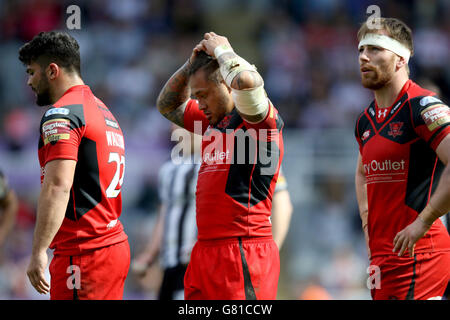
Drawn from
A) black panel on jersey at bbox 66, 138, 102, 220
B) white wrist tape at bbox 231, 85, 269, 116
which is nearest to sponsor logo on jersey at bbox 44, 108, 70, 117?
black panel on jersey at bbox 66, 138, 102, 220

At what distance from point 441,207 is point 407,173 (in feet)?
1.47

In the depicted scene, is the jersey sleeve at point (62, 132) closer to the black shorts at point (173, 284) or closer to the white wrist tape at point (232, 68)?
the white wrist tape at point (232, 68)

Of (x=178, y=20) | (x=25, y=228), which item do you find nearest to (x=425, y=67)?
(x=178, y=20)

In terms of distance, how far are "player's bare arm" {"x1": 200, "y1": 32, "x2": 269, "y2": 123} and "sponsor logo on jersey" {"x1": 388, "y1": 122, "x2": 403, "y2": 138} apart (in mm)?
1062

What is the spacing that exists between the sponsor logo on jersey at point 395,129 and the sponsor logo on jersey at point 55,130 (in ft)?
7.46

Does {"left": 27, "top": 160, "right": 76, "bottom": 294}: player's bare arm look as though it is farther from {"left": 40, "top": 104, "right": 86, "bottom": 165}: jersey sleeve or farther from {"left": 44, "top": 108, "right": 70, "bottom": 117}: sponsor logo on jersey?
{"left": 44, "top": 108, "right": 70, "bottom": 117}: sponsor logo on jersey

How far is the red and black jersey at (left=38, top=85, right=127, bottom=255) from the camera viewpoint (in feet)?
15.7

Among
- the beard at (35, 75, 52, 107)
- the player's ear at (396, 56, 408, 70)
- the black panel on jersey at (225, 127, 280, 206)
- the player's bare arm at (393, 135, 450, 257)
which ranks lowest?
the player's bare arm at (393, 135, 450, 257)

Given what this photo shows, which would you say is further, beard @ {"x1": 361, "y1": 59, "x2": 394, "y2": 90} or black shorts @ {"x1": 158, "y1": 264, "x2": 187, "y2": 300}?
Result: black shorts @ {"x1": 158, "y1": 264, "x2": 187, "y2": 300}

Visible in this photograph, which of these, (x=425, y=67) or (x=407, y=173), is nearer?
(x=407, y=173)

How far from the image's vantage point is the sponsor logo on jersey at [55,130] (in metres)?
4.71

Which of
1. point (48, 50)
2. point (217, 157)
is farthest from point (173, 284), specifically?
point (48, 50)
